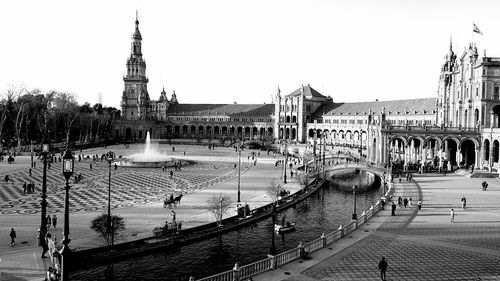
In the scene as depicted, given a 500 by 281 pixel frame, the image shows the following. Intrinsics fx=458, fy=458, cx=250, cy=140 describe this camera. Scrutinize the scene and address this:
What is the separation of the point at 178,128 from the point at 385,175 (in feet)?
334

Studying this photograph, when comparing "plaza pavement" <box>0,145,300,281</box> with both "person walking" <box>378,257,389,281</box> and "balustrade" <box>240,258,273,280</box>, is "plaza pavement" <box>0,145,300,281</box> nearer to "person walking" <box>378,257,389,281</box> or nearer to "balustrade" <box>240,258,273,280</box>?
"balustrade" <box>240,258,273,280</box>

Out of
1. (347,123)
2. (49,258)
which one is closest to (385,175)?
(49,258)

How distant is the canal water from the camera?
23.9 m

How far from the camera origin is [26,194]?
4234 centimetres

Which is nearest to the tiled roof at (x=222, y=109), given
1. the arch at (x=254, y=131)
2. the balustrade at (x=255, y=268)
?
the arch at (x=254, y=131)

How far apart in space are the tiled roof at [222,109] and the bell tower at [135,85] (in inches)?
448

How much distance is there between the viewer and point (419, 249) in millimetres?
26328

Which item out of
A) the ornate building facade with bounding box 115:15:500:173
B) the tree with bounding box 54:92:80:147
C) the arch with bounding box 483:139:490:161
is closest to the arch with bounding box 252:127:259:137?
the ornate building facade with bounding box 115:15:500:173

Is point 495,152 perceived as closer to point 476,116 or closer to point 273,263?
point 476,116

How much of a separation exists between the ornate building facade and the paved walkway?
2936 centimetres

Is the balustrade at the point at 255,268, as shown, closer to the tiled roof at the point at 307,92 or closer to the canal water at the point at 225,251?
the canal water at the point at 225,251

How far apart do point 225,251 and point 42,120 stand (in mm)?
90082

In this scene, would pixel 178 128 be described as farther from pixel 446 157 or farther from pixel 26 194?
pixel 26 194

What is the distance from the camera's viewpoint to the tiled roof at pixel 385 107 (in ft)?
325
